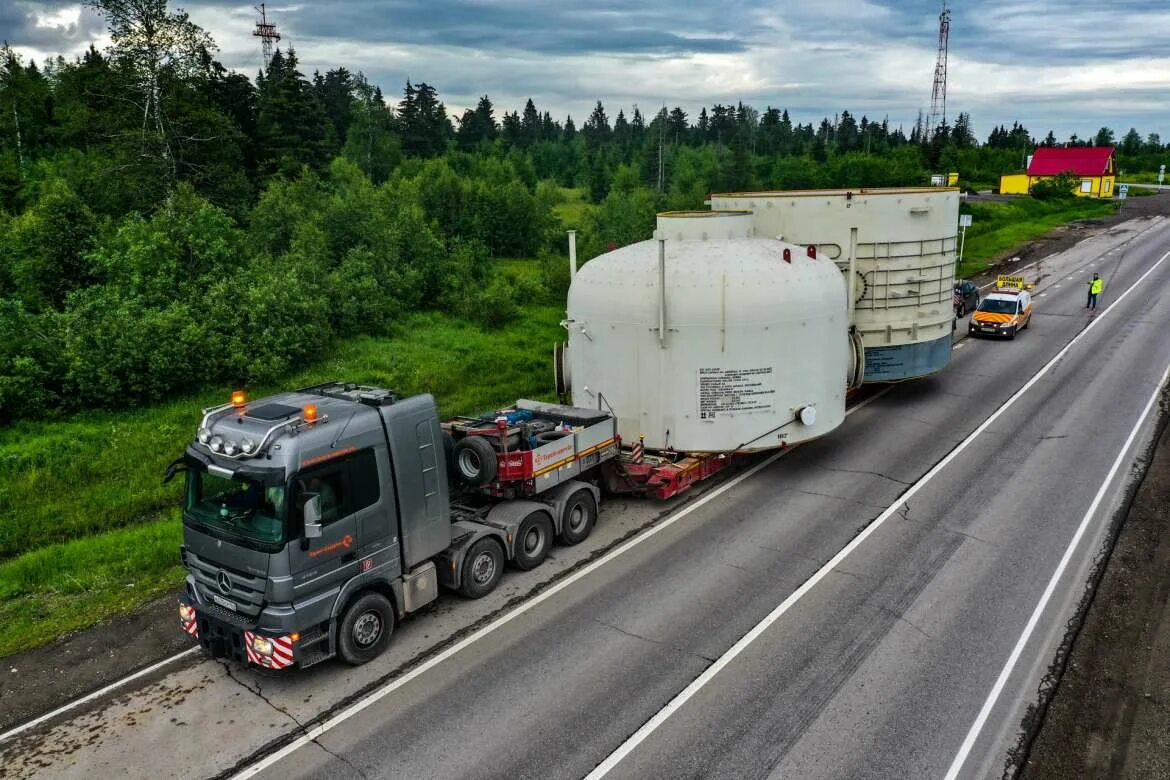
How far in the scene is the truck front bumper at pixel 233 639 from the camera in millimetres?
9227

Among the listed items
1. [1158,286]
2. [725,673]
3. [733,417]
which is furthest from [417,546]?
[1158,286]

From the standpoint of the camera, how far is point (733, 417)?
14977mm

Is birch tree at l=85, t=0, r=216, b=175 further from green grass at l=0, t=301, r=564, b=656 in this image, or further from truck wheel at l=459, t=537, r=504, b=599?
truck wheel at l=459, t=537, r=504, b=599

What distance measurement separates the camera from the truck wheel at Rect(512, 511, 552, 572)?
40.8ft

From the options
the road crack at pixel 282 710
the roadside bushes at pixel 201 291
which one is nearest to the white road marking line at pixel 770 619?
the road crack at pixel 282 710

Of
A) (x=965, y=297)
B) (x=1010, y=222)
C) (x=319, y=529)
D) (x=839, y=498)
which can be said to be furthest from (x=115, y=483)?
(x=1010, y=222)

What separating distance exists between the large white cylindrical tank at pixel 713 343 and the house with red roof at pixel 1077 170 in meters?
77.7

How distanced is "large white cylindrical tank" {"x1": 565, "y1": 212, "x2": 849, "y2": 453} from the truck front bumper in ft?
26.2

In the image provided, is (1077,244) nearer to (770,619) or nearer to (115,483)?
(770,619)

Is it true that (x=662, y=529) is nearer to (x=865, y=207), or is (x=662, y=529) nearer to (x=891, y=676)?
(x=891, y=676)

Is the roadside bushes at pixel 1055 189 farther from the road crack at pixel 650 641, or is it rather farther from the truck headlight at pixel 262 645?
the truck headlight at pixel 262 645

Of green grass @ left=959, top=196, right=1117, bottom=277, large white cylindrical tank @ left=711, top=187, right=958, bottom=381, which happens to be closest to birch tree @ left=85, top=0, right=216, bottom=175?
large white cylindrical tank @ left=711, top=187, right=958, bottom=381

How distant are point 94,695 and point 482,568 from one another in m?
5.16

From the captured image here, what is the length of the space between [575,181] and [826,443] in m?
94.8
